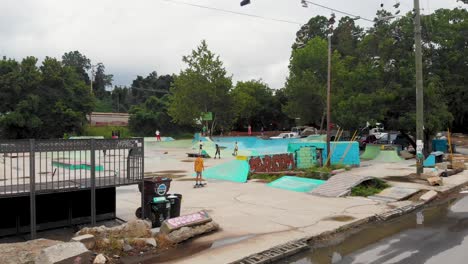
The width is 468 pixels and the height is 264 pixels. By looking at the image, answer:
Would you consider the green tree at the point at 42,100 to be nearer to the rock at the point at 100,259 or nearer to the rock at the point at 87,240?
the rock at the point at 87,240

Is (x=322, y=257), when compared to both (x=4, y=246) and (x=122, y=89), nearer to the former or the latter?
(x=4, y=246)

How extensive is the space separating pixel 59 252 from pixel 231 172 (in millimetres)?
14129

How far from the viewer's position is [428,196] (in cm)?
1545

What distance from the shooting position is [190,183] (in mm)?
19578

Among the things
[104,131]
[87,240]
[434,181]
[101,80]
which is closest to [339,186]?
[434,181]

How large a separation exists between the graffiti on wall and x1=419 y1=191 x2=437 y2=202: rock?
8.34m

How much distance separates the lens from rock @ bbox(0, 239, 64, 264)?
6.88 m

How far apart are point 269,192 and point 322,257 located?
26.2 ft

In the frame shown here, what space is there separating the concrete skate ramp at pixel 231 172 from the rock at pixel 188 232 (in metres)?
9.91

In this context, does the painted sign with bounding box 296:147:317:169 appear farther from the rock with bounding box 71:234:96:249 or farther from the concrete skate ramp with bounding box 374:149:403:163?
the rock with bounding box 71:234:96:249

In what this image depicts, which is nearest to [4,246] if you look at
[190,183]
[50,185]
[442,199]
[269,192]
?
[50,185]

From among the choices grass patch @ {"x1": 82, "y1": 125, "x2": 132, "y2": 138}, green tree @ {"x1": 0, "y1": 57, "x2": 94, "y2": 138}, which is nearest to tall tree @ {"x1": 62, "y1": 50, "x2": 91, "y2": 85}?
grass patch @ {"x1": 82, "y1": 125, "x2": 132, "y2": 138}

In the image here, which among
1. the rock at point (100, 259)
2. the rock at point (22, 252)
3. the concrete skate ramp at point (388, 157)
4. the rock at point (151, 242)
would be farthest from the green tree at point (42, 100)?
the rock at point (100, 259)

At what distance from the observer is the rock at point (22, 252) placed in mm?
6884
